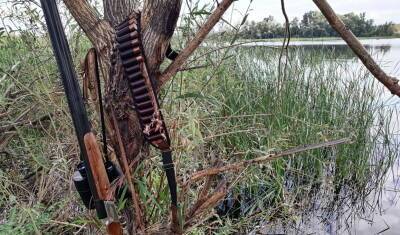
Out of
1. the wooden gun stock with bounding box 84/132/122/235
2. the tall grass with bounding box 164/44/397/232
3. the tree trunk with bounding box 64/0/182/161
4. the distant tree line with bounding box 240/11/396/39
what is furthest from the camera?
the tall grass with bounding box 164/44/397/232

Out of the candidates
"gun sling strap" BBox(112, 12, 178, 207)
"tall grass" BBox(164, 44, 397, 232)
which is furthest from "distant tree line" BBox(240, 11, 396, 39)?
"gun sling strap" BBox(112, 12, 178, 207)

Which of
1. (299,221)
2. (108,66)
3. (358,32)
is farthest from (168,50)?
(358,32)

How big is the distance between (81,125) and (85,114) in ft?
0.08

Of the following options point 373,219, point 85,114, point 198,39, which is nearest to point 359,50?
point 198,39

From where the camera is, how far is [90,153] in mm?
789

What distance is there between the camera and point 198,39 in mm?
861

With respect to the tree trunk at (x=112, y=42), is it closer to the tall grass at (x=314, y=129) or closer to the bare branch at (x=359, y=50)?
the bare branch at (x=359, y=50)

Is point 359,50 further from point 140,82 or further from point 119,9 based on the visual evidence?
point 119,9

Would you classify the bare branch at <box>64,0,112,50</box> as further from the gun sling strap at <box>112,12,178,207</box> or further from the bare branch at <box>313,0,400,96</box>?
the bare branch at <box>313,0,400,96</box>

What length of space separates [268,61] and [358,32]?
149 cm

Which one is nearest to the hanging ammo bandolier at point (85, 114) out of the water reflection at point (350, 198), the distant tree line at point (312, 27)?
the distant tree line at point (312, 27)

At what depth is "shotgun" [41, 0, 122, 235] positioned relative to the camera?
0.76 meters

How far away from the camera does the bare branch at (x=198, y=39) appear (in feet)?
2.69

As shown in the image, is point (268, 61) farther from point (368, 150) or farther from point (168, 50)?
point (168, 50)
